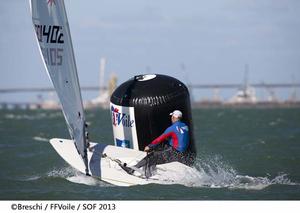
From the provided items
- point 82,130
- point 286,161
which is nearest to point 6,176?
point 82,130

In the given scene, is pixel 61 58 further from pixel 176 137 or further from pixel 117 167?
pixel 176 137

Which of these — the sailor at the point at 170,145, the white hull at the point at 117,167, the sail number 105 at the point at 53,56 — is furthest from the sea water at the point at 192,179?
the sail number 105 at the point at 53,56

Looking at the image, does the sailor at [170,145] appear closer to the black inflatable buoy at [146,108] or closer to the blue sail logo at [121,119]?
the black inflatable buoy at [146,108]

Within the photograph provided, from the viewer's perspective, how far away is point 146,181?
1312 centimetres

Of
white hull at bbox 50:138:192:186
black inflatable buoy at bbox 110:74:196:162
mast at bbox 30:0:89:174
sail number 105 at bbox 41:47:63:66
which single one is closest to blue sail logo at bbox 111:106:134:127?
black inflatable buoy at bbox 110:74:196:162

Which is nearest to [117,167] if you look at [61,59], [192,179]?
[192,179]

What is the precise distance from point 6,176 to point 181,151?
3.69m

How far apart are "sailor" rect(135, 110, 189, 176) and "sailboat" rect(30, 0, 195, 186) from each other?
0.15 meters

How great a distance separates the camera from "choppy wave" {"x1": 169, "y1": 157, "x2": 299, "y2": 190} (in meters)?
13.2

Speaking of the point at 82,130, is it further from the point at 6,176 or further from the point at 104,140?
the point at 104,140

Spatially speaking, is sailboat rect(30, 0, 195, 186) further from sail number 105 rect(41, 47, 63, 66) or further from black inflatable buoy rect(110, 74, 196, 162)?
black inflatable buoy rect(110, 74, 196, 162)

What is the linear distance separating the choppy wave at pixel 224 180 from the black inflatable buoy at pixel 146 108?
2.05 feet

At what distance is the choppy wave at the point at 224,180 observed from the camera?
13227mm

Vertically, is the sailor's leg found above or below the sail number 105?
below
